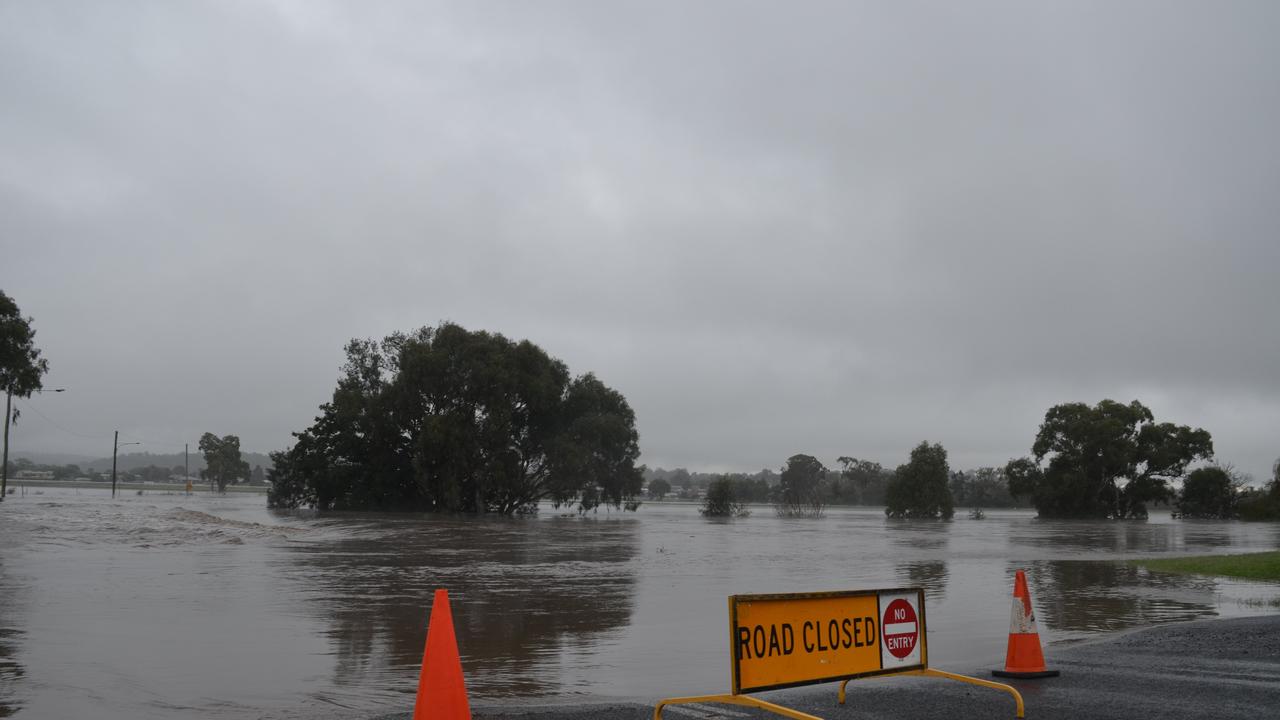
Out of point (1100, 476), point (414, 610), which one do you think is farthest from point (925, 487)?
point (414, 610)

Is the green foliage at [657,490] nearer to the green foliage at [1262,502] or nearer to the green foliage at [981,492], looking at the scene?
the green foliage at [981,492]

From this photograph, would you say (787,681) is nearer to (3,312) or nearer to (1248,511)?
(3,312)

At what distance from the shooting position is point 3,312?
46.3 m

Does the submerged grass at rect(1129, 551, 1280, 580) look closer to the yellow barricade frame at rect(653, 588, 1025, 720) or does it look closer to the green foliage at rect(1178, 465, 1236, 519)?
the yellow barricade frame at rect(653, 588, 1025, 720)

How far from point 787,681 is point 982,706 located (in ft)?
6.74

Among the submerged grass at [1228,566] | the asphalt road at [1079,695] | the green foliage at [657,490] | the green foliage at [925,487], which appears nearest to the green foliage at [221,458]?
the green foliage at [657,490]

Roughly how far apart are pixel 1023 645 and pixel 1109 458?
7195cm

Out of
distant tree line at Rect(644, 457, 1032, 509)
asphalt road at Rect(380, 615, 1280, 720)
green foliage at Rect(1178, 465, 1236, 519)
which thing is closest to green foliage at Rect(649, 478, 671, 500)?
distant tree line at Rect(644, 457, 1032, 509)

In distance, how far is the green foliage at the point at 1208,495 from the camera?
78.4 meters

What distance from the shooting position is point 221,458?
487ft

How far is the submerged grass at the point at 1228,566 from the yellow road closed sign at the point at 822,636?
52.4ft

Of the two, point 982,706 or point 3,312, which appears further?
point 3,312

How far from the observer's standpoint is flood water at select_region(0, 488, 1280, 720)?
8266mm

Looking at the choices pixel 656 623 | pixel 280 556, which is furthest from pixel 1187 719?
pixel 280 556
